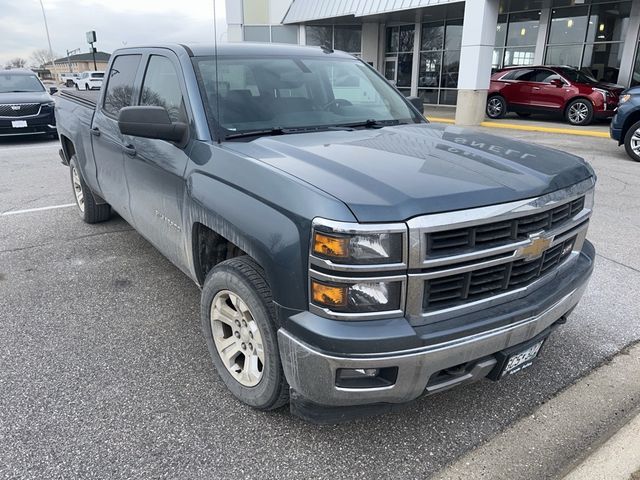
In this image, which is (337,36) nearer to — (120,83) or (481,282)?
(120,83)

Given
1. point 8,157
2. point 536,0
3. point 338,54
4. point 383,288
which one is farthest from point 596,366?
point 536,0

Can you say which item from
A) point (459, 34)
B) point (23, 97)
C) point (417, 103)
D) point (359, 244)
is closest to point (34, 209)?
point (417, 103)

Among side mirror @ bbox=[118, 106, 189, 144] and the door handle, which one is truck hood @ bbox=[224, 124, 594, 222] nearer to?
side mirror @ bbox=[118, 106, 189, 144]

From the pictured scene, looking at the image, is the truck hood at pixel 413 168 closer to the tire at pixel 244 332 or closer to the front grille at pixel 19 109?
the tire at pixel 244 332

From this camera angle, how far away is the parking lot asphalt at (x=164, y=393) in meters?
2.36

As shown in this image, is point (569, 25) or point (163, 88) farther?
point (569, 25)

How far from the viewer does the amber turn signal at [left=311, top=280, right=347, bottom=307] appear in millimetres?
2008

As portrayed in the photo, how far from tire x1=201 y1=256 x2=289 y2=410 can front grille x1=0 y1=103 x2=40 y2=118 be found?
11382 millimetres

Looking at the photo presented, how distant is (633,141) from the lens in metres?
9.27

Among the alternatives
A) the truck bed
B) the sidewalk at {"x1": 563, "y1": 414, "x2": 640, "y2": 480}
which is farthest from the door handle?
the sidewalk at {"x1": 563, "y1": 414, "x2": 640, "y2": 480}

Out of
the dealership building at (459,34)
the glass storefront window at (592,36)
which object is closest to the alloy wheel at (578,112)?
the dealership building at (459,34)

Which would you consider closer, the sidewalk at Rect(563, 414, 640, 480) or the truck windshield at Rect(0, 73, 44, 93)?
the sidewalk at Rect(563, 414, 640, 480)

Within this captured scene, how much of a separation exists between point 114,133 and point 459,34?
20.8m

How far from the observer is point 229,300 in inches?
108
